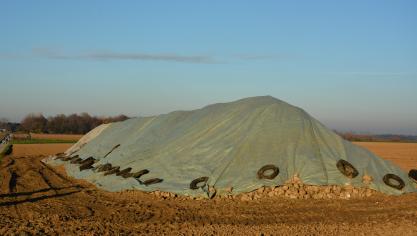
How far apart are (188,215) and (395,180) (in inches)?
286

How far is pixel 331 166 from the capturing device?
15.5 meters

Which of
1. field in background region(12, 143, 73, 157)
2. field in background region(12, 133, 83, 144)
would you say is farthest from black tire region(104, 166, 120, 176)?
field in background region(12, 133, 83, 144)

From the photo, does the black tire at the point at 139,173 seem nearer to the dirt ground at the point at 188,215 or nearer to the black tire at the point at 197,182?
the dirt ground at the point at 188,215

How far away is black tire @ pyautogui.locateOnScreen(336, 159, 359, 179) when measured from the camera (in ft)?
49.8

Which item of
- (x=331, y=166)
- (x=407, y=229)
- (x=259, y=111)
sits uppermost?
(x=259, y=111)

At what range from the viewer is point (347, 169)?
15.3 m

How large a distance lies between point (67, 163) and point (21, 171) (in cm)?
304

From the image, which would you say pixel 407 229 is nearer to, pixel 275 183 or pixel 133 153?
pixel 275 183

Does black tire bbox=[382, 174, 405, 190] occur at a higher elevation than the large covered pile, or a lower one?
lower

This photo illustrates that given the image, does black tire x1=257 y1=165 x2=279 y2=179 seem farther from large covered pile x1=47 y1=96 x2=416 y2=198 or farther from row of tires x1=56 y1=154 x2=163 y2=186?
row of tires x1=56 y1=154 x2=163 y2=186

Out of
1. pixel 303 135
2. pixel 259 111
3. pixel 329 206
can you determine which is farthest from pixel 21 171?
pixel 329 206

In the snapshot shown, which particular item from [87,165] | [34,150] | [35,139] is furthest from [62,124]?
[87,165]

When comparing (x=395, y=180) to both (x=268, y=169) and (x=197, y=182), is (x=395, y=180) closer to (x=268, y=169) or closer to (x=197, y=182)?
(x=268, y=169)

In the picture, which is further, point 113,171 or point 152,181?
point 113,171
